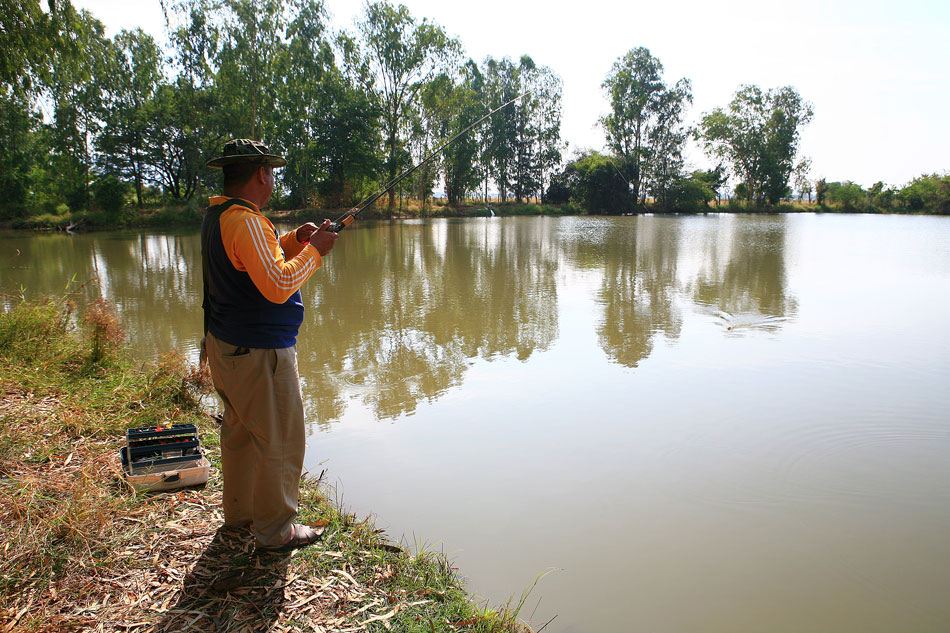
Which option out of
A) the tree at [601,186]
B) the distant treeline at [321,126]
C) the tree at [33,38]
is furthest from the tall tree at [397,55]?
the tree at [33,38]

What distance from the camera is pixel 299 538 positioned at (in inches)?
106

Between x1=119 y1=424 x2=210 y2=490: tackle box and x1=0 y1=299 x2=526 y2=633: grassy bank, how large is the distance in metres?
0.07

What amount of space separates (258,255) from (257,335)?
36 centimetres

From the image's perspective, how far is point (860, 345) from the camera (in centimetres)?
693

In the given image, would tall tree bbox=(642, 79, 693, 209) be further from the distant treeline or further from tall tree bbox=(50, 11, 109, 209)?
tall tree bbox=(50, 11, 109, 209)

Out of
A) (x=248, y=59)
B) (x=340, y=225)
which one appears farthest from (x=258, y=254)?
(x=248, y=59)

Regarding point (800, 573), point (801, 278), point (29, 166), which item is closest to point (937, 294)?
point (801, 278)

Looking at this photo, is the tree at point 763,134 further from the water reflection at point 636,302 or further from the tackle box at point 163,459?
the tackle box at point 163,459

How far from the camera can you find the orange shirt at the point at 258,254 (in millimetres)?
2357

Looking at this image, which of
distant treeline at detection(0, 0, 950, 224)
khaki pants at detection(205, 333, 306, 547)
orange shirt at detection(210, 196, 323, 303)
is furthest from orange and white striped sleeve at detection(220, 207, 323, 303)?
distant treeline at detection(0, 0, 950, 224)

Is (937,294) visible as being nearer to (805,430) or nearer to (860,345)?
(860,345)

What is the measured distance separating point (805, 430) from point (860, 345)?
3221mm

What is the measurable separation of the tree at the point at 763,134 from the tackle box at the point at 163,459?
65053mm

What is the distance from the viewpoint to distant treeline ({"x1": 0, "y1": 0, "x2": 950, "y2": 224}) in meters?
31.7
